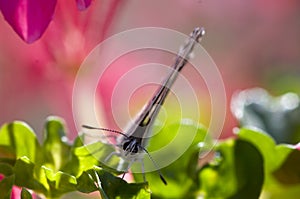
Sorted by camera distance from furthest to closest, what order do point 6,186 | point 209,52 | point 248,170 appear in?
point 209,52 < point 248,170 < point 6,186

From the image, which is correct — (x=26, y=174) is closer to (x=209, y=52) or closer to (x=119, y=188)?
(x=119, y=188)

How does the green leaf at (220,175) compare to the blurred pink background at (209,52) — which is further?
the blurred pink background at (209,52)

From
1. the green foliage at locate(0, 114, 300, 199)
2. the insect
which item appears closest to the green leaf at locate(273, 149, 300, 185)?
the green foliage at locate(0, 114, 300, 199)

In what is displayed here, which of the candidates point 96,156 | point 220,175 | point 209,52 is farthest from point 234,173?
point 209,52

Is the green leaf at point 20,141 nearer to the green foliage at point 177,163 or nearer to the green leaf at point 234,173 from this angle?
the green foliage at point 177,163

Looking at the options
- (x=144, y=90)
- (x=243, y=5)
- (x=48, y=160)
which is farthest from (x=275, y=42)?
(x=48, y=160)

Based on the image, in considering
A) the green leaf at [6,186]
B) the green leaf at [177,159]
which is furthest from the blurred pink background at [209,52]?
the green leaf at [6,186]
